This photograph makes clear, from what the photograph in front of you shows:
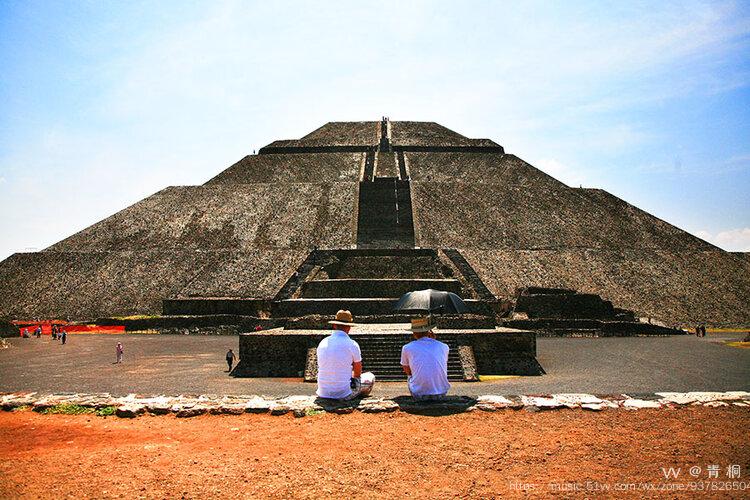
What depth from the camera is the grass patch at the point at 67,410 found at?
8180 millimetres

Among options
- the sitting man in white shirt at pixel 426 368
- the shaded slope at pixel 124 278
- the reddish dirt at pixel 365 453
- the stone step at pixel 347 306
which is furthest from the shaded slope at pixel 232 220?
the reddish dirt at pixel 365 453

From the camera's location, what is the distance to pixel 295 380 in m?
13.8

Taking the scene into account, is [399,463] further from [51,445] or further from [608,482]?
[51,445]

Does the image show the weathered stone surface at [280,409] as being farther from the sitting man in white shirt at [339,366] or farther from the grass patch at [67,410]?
the grass patch at [67,410]

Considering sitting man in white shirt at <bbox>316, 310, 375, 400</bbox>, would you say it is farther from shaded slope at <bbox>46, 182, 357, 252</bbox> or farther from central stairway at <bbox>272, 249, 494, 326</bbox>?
shaded slope at <bbox>46, 182, 357, 252</bbox>

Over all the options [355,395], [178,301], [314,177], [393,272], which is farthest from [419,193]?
[355,395]

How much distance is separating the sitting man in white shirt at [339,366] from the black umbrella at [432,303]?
6.07 metres

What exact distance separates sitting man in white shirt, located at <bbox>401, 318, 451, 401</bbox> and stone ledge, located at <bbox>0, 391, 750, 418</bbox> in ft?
0.46

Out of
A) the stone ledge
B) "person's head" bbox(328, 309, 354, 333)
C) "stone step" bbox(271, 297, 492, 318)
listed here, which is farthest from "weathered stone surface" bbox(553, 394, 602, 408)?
"stone step" bbox(271, 297, 492, 318)

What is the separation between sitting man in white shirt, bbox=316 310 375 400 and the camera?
26.2ft

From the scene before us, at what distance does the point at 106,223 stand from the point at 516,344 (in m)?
36.1

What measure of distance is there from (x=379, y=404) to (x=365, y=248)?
28.3 metres

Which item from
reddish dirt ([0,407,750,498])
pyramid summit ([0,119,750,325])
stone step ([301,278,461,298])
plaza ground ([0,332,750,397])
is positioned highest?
pyramid summit ([0,119,750,325])

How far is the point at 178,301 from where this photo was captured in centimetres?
2783
